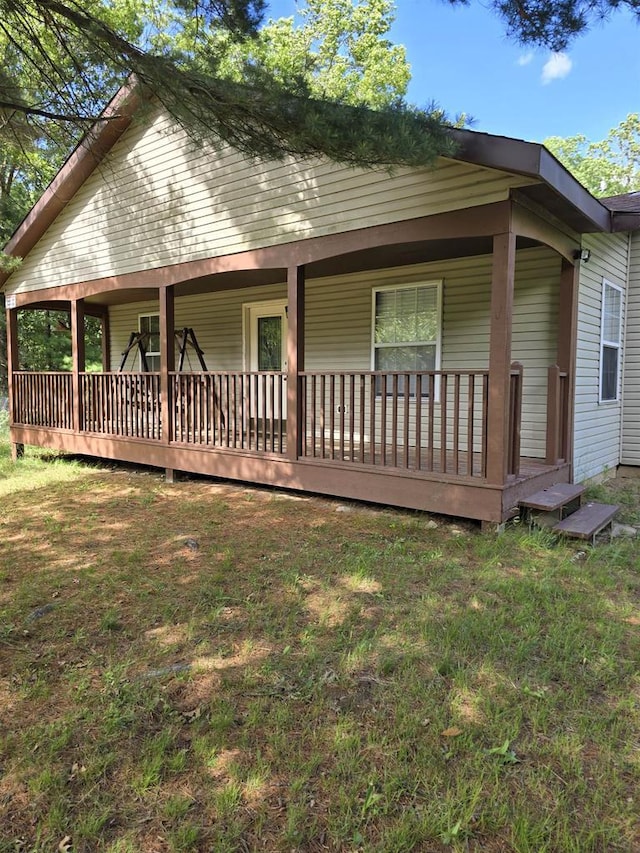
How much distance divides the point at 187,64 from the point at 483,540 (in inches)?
165

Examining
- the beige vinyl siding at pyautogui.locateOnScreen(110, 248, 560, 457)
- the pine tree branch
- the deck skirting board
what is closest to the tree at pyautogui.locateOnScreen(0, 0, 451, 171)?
the pine tree branch

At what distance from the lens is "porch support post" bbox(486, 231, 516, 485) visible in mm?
4535

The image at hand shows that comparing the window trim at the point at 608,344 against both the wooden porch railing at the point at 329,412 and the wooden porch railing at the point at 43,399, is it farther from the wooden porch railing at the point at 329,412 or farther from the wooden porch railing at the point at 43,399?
the wooden porch railing at the point at 43,399

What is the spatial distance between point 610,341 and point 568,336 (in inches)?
66.0

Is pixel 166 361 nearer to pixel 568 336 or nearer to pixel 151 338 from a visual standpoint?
pixel 151 338

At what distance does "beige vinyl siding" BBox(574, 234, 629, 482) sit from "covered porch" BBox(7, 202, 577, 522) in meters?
0.38

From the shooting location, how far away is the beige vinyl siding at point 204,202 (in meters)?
5.08

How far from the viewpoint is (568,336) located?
19.1 ft

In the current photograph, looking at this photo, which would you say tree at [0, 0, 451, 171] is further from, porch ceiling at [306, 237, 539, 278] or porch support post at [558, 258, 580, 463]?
porch support post at [558, 258, 580, 463]

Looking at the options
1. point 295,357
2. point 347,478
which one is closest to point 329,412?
point 295,357

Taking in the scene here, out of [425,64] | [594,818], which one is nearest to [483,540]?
[594,818]

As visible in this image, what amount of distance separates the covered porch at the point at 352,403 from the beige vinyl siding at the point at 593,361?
384mm

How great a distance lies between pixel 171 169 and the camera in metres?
7.50

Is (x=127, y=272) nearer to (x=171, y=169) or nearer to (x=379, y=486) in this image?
(x=171, y=169)
